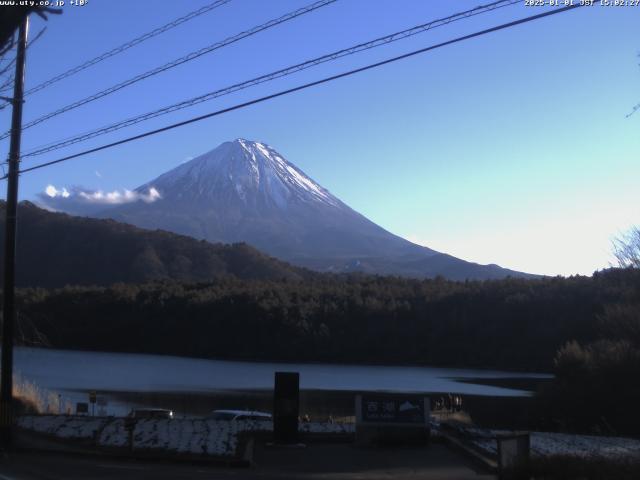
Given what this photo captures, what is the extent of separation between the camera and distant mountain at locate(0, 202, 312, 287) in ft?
378

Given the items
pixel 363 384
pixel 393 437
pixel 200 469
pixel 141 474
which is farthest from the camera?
pixel 363 384

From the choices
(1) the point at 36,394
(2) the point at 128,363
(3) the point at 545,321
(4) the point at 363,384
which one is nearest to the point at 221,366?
(2) the point at 128,363

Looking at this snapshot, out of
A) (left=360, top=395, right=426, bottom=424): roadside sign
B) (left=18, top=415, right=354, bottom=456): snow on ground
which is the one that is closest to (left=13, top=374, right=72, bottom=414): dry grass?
(left=18, top=415, right=354, bottom=456): snow on ground

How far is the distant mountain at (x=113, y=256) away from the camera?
115m

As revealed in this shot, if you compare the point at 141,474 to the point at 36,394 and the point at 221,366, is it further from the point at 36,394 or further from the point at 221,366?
the point at 221,366

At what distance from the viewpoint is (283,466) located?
15844mm

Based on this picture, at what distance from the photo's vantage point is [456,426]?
20500 millimetres

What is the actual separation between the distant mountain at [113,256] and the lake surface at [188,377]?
4727cm

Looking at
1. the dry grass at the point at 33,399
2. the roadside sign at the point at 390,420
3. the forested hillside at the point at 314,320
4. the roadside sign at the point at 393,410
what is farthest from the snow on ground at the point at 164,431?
the forested hillside at the point at 314,320

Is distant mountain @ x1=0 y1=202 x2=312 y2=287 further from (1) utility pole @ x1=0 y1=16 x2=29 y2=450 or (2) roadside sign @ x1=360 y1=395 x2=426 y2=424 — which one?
(2) roadside sign @ x1=360 y1=395 x2=426 y2=424

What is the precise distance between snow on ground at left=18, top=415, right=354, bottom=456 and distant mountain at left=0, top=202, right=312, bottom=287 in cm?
9269

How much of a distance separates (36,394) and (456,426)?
1528 cm

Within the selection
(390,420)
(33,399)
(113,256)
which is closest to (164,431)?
(390,420)

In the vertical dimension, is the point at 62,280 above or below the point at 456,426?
above
